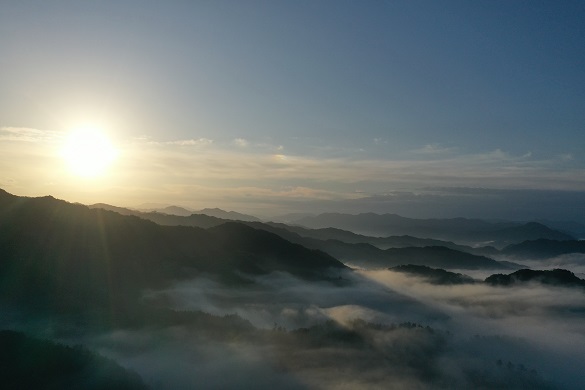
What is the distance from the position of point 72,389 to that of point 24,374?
1736 centimetres

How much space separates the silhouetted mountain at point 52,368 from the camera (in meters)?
158

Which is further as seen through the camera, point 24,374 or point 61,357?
point 61,357

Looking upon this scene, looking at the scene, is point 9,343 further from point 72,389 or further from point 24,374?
point 72,389

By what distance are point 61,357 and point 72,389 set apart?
1730 cm

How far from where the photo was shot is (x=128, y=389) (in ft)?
558

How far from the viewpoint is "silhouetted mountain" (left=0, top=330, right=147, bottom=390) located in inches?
6220

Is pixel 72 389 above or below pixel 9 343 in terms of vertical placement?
below

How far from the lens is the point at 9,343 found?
6550 inches

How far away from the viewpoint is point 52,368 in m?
166

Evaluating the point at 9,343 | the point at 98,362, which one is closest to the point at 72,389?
the point at 98,362

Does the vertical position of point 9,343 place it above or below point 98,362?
above

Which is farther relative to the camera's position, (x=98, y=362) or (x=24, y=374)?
(x=98, y=362)

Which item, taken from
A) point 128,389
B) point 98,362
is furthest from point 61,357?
point 128,389

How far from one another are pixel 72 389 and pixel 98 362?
1614 centimetres
